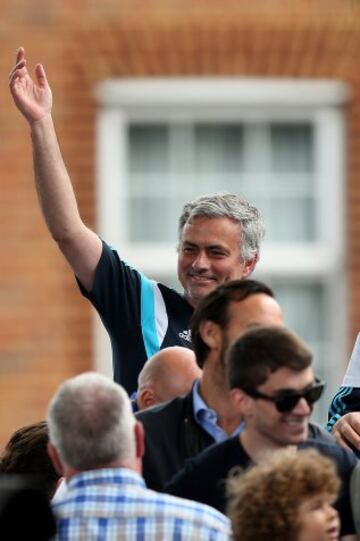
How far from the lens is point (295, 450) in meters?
5.02

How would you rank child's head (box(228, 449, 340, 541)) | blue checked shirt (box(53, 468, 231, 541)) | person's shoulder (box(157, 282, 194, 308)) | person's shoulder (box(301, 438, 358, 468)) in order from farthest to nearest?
person's shoulder (box(157, 282, 194, 308)) → person's shoulder (box(301, 438, 358, 468)) → blue checked shirt (box(53, 468, 231, 541)) → child's head (box(228, 449, 340, 541))

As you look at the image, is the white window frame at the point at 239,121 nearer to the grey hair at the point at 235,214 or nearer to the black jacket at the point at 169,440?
the grey hair at the point at 235,214

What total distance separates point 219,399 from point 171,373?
0.36 metres

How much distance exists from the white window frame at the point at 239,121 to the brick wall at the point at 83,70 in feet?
0.22

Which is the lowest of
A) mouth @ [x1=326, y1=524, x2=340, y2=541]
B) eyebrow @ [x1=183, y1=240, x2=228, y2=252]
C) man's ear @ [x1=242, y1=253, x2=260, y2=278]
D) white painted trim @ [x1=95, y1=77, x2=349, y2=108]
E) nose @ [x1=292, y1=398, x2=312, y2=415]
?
mouth @ [x1=326, y1=524, x2=340, y2=541]

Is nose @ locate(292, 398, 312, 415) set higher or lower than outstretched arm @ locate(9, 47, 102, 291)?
lower

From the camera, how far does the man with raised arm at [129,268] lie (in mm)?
6332

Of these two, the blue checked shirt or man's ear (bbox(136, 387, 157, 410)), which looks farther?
man's ear (bbox(136, 387, 157, 410))

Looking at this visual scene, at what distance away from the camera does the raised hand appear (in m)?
6.44

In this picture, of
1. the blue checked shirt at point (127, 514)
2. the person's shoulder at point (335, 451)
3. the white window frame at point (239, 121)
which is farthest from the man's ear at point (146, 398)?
the white window frame at point (239, 121)

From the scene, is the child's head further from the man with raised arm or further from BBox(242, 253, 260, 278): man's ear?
BBox(242, 253, 260, 278): man's ear

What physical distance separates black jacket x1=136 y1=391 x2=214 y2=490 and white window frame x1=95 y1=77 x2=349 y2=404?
528 centimetres

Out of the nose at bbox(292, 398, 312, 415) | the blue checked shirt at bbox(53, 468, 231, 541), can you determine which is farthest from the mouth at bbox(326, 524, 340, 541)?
the nose at bbox(292, 398, 312, 415)

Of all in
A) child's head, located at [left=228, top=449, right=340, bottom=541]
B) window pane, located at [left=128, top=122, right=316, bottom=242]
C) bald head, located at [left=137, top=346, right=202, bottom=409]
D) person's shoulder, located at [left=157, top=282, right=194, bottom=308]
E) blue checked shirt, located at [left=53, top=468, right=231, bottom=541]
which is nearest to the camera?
child's head, located at [left=228, top=449, right=340, bottom=541]
